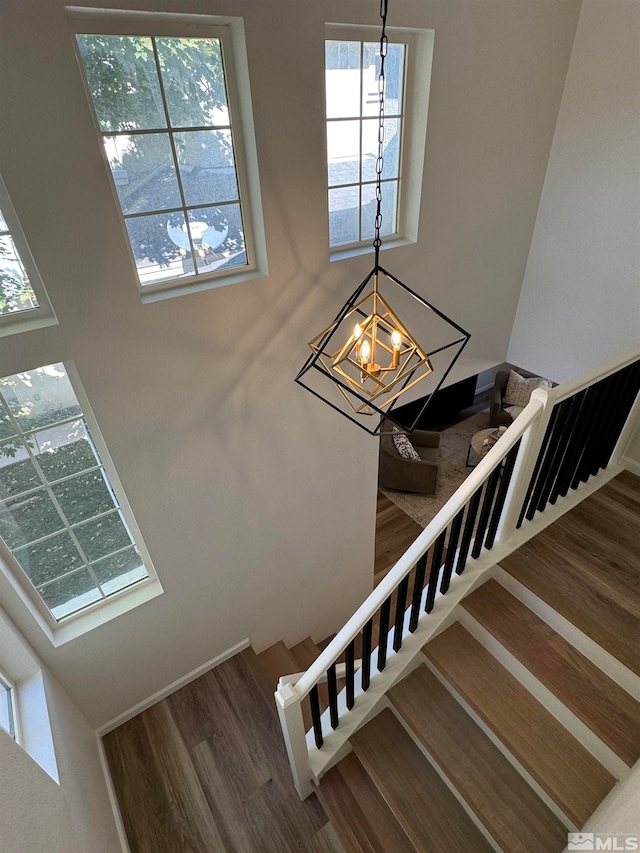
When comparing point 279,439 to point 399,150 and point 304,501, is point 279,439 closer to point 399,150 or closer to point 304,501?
point 304,501

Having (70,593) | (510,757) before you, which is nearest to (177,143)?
(70,593)

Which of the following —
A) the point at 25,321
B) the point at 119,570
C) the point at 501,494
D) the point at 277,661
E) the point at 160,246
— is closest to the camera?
the point at 25,321

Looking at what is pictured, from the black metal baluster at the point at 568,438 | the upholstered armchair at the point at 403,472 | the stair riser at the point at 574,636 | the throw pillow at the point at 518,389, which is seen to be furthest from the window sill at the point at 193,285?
the throw pillow at the point at 518,389

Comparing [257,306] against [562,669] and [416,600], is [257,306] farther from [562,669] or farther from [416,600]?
[562,669]

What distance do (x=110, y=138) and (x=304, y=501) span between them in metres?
2.22

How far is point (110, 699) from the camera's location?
278 centimetres

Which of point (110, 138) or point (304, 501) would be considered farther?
point (304, 501)

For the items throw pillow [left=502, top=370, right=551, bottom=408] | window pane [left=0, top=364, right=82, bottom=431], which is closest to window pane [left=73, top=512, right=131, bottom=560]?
window pane [left=0, top=364, right=82, bottom=431]

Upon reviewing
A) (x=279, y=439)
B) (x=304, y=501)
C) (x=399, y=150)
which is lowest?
(x=304, y=501)

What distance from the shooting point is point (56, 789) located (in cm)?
172

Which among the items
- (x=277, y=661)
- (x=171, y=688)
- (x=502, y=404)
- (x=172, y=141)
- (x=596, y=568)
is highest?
(x=172, y=141)

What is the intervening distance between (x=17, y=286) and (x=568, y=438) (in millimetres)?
2563

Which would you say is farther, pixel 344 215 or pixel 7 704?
pixel 344 215

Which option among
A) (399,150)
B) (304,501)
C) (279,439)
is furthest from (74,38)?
(304,501)
